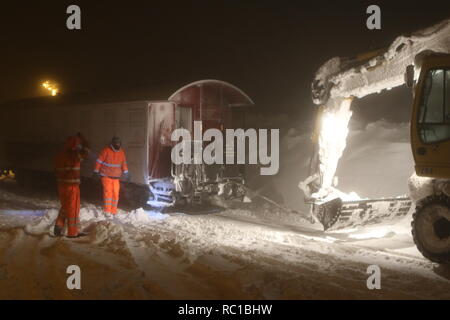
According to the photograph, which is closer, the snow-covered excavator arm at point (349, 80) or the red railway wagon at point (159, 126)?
the snow-covered excavator arm at point (349, 80)

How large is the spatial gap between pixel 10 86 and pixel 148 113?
154ft

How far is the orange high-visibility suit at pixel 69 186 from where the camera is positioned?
27.6ft

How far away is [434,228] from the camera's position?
22.5 feet

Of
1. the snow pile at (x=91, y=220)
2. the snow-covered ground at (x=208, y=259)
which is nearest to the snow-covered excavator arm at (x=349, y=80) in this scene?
the snow-covered ground at (x=208, y=259)

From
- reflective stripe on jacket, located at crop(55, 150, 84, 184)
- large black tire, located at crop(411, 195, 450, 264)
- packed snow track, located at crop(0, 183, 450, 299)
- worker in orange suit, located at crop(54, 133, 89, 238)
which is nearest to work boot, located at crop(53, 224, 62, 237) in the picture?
worker in orange suit, located at crop(54, 133, 89, 238)

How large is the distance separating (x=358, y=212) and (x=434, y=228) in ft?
5.79

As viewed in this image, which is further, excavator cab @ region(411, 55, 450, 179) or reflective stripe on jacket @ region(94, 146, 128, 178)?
reflective stripe on jacket @ region(94, 146, 128, 178)

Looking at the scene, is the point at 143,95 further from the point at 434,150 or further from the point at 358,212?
the point at 434,150

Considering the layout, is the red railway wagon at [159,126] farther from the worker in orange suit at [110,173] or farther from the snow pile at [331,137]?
the snow pile at [331,137]

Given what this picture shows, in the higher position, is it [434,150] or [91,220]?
[434,150]

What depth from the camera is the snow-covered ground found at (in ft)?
17.9

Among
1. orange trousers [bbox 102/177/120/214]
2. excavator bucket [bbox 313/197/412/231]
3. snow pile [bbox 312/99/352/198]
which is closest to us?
excavator bucket [bbox 313/197/412/231]

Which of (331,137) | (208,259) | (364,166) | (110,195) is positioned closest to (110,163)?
(110,195)

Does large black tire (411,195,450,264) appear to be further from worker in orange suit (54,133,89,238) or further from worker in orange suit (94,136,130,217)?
worker in orange suit (94,136,130,217)
